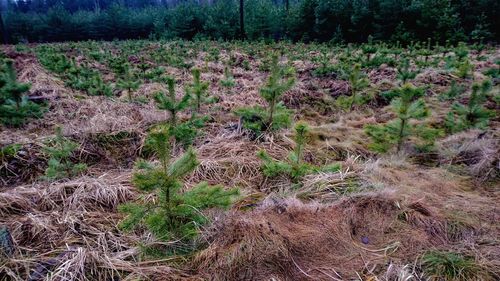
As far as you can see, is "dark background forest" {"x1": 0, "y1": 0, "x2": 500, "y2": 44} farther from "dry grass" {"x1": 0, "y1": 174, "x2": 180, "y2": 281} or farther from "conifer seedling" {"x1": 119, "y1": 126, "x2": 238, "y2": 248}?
"dry grass" {"x1": 0, "y1": 174, "x2": 180, "y2": 281}

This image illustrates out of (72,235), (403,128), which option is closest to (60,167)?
(72,235)

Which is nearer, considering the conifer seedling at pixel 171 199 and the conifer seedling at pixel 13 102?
the conifer seedling at pixel 171 199

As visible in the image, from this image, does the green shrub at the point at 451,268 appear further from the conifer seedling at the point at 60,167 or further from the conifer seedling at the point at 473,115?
the conifer seedling at the point at 60,167

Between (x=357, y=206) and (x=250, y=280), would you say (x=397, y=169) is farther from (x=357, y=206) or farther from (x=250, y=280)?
(x=250, y=280)

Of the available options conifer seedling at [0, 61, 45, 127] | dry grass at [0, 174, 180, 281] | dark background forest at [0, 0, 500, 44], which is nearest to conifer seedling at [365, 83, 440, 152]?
dry grass at [0, 174, 180, 281]

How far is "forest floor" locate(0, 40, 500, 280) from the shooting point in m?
2.05

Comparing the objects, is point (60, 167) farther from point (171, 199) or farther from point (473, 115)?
point (473, 115)

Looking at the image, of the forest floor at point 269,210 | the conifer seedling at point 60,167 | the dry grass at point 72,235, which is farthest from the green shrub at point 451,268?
the conifer seedling at point 60,167

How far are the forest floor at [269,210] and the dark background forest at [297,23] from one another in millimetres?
13100

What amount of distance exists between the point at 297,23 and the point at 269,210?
21.2 m

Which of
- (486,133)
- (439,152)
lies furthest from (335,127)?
(486,133)

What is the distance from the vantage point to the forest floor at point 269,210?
6.74 feet

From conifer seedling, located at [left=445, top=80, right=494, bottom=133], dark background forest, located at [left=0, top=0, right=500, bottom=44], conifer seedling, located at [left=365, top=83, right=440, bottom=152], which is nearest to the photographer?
conifer seedling, located at [left=365, top=83, right=440, bottom=152]

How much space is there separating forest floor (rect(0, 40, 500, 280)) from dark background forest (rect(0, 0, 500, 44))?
516 inches
